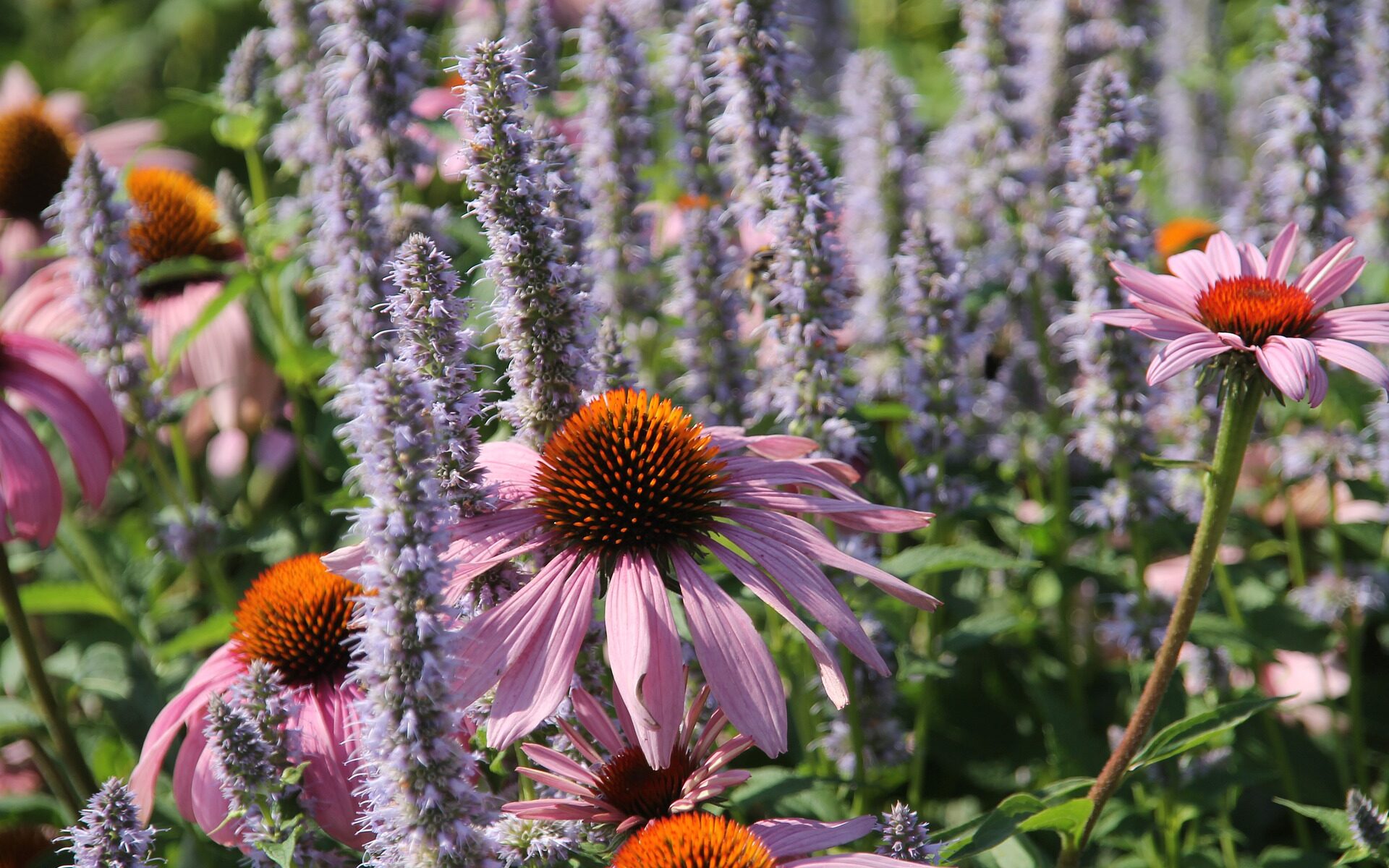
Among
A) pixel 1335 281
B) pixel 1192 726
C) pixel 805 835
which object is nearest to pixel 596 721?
pixel 805 835

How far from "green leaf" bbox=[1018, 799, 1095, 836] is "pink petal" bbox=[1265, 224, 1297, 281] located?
0.90 meters

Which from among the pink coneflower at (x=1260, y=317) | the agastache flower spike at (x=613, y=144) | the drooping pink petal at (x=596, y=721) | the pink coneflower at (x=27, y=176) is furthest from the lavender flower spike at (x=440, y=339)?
the pink coneflower at (x=27, y=176)

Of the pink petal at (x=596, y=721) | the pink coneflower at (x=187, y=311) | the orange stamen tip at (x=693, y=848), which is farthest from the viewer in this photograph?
the pink coneflower at (x=187, y=311)

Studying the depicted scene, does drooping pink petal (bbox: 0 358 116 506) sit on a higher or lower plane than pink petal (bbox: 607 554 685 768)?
higher

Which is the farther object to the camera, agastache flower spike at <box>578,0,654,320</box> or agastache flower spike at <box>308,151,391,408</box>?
agastache flower spike at <box>578,0,654,320</box>

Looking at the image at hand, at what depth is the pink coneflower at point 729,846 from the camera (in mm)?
1404

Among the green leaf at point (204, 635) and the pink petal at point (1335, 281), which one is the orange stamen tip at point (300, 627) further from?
the pink petal at point (1335, 281)

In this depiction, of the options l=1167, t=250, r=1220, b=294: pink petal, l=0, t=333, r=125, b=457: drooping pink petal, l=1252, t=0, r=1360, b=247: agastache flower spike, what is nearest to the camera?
l=1167, t=250, r=1220, b=294: pink petal

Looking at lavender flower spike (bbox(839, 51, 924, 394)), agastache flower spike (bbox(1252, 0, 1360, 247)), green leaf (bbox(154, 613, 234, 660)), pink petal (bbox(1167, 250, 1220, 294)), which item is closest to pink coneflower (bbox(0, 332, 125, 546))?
green leaf (bbox(154, 613, 234, 660))

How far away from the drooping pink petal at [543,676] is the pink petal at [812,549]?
0.29 m

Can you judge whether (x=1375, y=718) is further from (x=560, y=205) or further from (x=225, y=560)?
(x=225, y=560)

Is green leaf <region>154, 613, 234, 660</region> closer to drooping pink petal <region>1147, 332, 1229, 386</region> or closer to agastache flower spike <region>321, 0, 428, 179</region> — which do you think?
agastache flower spike <region>321, 0, 428, 179</region>

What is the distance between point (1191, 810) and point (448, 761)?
64.5 inches

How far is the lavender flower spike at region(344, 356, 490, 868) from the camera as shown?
125 centimetres
